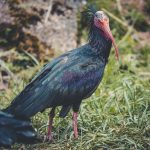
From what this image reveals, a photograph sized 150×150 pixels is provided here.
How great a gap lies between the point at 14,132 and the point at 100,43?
1.46 meters

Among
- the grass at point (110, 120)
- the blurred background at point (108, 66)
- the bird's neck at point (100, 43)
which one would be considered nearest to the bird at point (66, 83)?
the bird's neck at point (100, 43)

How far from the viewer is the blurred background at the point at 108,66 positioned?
7.17 metres

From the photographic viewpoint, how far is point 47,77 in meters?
6.88

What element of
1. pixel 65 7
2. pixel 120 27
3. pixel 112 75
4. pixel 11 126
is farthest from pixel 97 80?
pixel 120 27

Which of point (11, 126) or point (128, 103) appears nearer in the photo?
point (11, 126)

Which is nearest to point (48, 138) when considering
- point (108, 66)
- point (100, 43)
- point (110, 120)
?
point (110, 120)

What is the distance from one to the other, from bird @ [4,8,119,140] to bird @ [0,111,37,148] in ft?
0.93

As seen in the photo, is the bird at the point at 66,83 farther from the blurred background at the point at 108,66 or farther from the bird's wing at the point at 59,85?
the blurred background at the point at 108,66

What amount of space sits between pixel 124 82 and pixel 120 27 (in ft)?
12.2

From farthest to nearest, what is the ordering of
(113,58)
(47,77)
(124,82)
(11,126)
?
(113,58), (124,82), (47,77), (11,126)

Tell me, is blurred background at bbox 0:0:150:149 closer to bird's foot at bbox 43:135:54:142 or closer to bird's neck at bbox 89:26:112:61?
bird's foot at bbox 43:135:54:142

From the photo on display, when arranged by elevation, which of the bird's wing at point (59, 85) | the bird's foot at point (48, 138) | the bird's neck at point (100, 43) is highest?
the bird's neck at point (100, 43)

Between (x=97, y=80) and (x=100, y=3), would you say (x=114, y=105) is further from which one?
(x=100, y=3)

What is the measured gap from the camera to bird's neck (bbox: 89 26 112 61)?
23.4 ft
